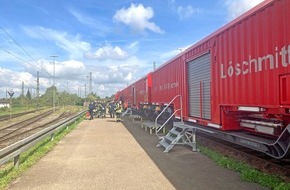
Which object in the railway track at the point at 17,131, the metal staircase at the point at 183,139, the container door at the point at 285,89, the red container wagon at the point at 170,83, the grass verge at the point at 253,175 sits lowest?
the railway track at the point at 17,131

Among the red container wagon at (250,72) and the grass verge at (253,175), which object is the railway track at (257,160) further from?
the red container wagon at (250,72)

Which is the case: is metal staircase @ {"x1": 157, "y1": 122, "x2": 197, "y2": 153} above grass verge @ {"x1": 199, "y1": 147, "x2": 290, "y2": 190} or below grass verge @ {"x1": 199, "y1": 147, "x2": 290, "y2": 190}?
above

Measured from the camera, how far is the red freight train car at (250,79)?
267 inches

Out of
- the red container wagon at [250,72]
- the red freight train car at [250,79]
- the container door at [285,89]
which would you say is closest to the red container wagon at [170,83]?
the red freight train car at [250,79]

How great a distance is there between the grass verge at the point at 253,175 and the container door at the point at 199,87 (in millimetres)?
2471

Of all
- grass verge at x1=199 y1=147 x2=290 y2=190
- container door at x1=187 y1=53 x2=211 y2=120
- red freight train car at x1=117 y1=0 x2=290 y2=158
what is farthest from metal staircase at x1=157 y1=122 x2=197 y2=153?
grass verge at x1=199 y1=147 x2=290 y2=190

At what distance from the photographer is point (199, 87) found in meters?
12.0

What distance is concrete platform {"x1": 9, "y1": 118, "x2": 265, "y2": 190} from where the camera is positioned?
6.83 metres

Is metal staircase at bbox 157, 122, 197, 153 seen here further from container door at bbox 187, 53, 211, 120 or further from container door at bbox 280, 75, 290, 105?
container door at bbox 280, 75, 290, 105

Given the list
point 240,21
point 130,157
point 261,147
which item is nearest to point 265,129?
point 261,147

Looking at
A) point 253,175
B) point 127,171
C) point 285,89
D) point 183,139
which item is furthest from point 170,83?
point 285,89

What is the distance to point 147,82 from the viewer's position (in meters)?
25.2

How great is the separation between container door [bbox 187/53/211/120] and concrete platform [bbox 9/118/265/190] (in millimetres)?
1464

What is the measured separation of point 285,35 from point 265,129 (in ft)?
6.86
